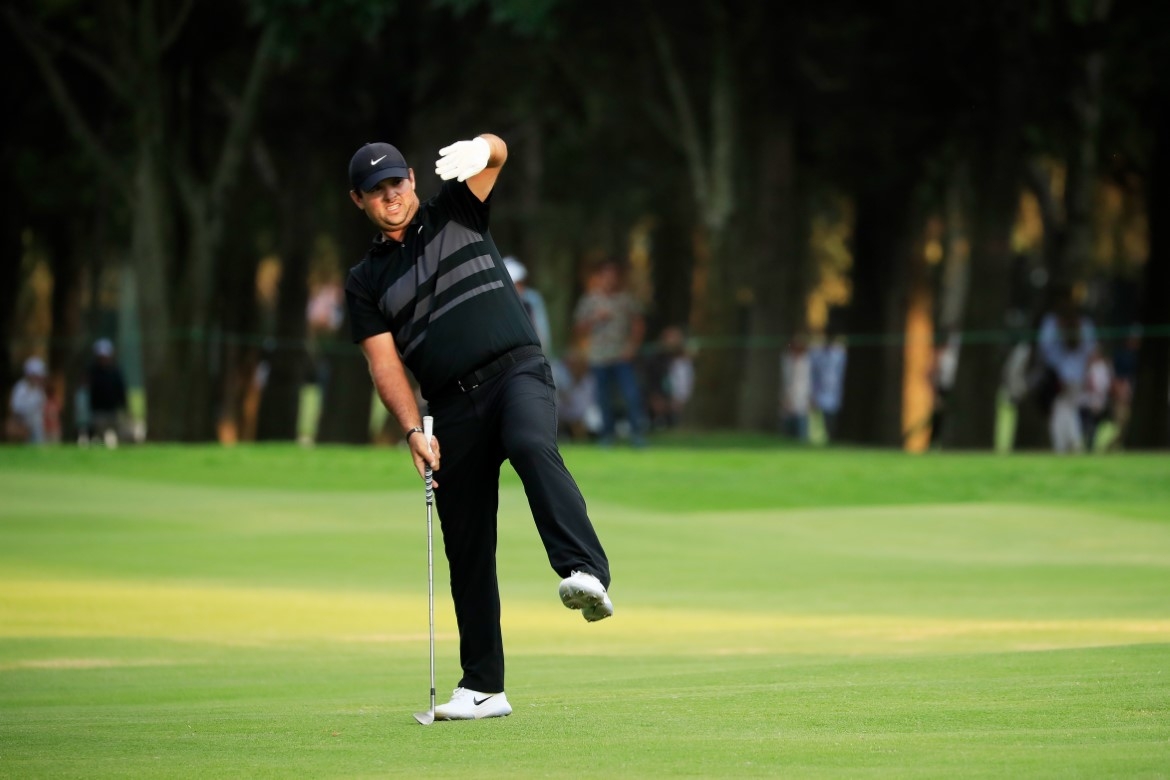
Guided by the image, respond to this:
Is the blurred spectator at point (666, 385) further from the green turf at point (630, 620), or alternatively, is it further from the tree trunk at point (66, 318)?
the green turf at point (630, 620)

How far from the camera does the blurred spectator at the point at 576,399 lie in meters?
38.0

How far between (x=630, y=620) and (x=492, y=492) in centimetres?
547

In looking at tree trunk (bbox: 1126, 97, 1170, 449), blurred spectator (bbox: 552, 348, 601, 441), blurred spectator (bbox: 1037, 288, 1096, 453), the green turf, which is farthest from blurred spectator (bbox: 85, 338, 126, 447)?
tree trunk (bbox: 1126, 97, 1170, 449)

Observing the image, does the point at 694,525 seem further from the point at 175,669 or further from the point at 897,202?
the point at 897,202

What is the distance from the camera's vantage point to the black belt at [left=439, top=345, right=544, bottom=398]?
8.45m

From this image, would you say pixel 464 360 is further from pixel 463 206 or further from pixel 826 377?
pixel 826 377

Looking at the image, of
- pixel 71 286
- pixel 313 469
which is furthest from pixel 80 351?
pixel 313 469

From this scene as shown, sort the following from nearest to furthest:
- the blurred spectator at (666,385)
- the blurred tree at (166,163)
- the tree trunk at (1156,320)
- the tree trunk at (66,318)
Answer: the tree trunk at (1156,320), the blurred tree at (166,163), the tree trunk at (66,318), the blurred spectator at (666,385)

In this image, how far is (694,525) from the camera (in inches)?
777

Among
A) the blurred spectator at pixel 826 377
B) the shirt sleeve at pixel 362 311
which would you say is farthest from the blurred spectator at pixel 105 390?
the shirt sleeve at pixel 362 311

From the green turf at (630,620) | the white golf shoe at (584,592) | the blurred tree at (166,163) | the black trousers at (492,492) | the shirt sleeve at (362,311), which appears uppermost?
the blurred tree at (166,163)

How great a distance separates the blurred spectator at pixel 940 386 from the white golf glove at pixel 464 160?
29.3 metres

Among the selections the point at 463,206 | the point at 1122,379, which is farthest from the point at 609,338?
the point at 1122,379

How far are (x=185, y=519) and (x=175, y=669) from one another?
942 cm
